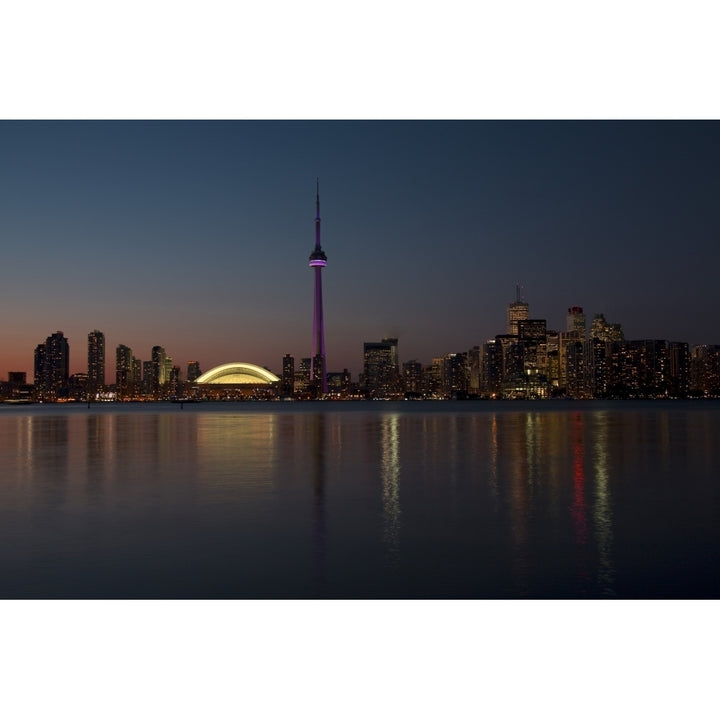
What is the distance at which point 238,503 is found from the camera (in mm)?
18031

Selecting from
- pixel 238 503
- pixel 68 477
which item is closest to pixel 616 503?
pixel 238 503

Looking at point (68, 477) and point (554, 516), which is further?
point (68, 477)

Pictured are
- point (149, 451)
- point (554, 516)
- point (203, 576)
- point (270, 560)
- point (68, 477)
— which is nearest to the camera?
point (203, 576)

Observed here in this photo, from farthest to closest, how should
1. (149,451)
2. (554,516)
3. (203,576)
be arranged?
(149,451), (554,516), (203,576)

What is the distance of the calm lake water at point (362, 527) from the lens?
10539 millimetres

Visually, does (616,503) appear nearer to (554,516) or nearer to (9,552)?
(554,516)

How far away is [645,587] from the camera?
33.4 feet

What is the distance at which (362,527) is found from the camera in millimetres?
14820

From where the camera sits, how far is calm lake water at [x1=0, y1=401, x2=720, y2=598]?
415 inches

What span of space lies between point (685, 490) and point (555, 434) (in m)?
26.8
